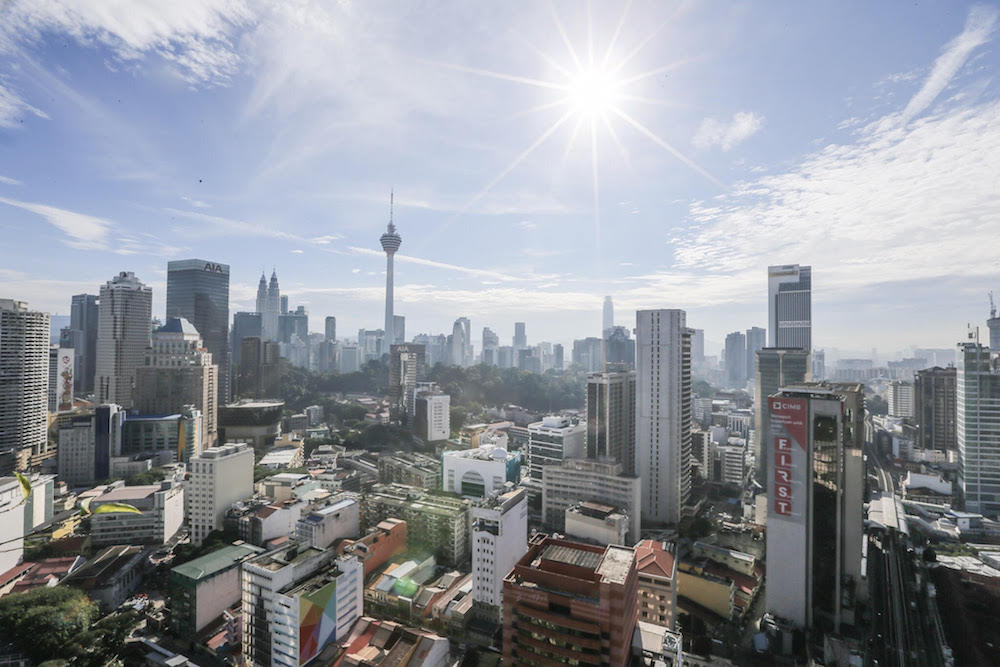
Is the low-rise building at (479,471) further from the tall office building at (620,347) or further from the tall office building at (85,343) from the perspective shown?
→ the tall office building at (85,343)

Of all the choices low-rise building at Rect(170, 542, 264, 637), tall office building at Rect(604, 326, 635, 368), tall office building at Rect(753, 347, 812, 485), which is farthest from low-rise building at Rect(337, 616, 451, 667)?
tall office building at Rect(604, 326, 635, 368)

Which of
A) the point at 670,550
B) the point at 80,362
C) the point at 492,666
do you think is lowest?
the point at 492,666

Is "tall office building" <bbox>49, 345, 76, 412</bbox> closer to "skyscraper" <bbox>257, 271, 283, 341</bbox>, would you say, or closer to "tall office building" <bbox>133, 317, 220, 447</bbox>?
"tall office building" <bbox>133, 317, 220, 447</bbox>

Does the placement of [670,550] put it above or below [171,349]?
below

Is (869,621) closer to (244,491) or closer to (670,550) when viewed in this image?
(670,550)

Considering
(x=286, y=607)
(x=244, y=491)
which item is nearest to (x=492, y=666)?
(x=286, y=607)

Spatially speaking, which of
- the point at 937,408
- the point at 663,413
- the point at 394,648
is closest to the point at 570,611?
the point at 394,648
